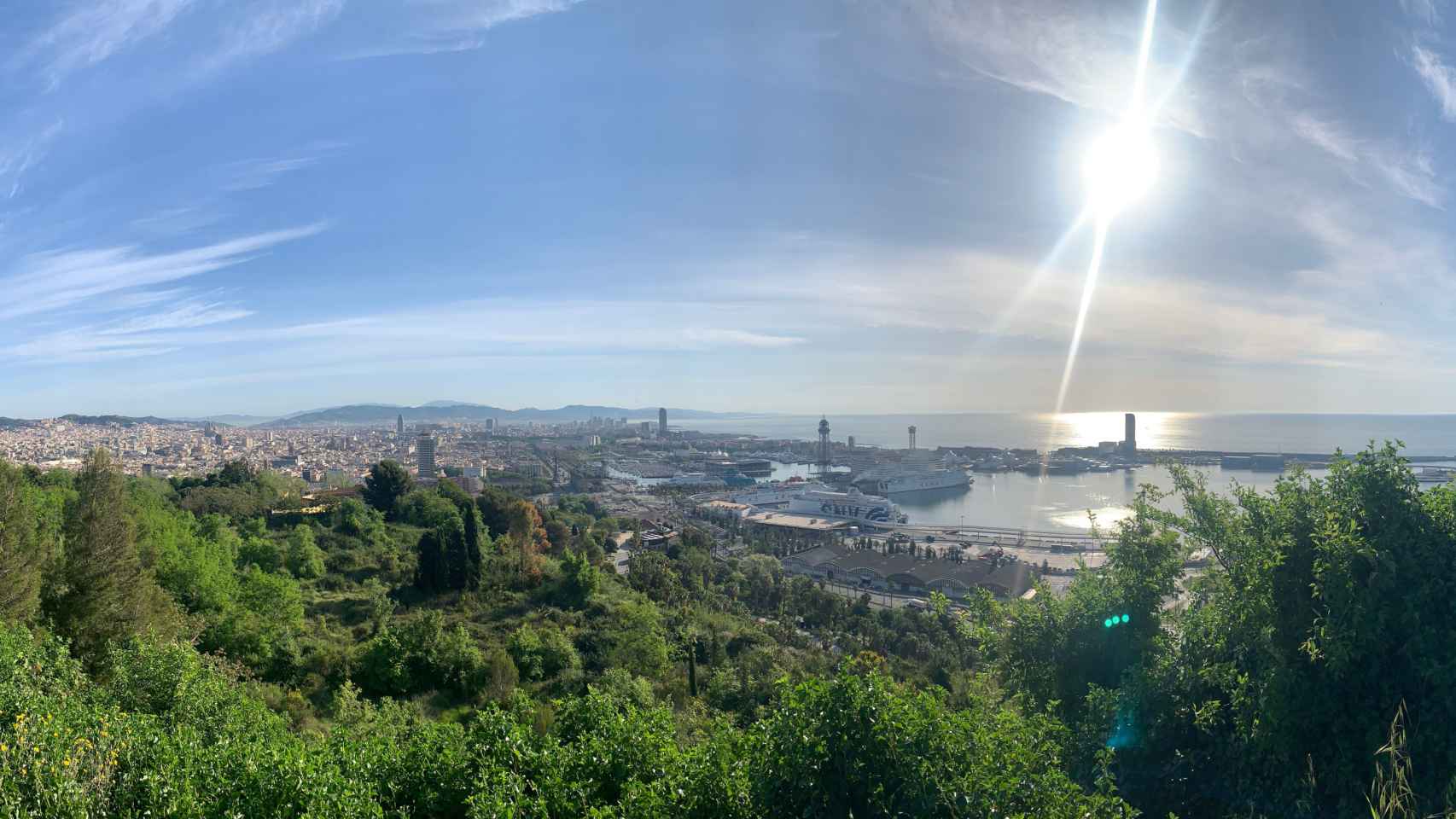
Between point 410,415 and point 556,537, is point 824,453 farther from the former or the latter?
point 410,415

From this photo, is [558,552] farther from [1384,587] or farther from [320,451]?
[320,451]

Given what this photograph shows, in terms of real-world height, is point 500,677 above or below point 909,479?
above

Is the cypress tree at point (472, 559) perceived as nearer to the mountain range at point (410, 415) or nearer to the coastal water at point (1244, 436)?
the coastal water at point (1244, 436)

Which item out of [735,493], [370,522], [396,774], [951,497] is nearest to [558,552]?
[370,522]

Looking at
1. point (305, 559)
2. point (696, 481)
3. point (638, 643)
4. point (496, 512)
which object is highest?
point (496, 512)

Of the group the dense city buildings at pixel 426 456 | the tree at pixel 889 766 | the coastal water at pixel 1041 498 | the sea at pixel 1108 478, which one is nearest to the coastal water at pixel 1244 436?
the sea at pixel 1108 478

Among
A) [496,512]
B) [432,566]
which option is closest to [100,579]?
[432,566]

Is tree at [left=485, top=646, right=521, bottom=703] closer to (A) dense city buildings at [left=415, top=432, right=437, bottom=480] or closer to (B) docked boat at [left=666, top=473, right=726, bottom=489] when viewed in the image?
(B) docked boat at [left=666, top=473, right=726, bottom=489]
